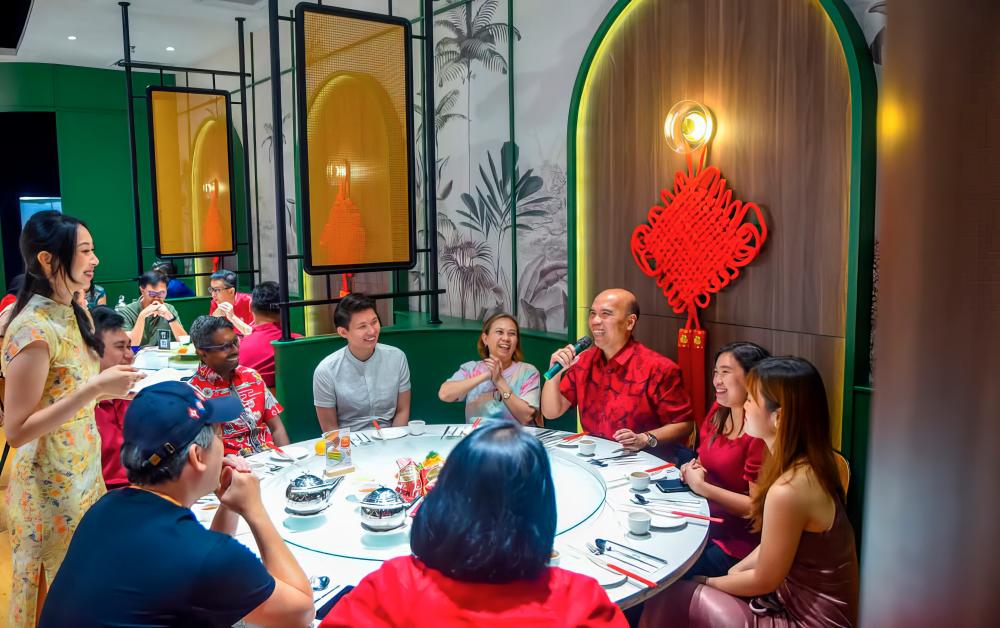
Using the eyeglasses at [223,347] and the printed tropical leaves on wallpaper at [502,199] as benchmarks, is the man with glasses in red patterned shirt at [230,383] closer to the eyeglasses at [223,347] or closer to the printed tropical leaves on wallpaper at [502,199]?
the eyeglasses at [223,347]

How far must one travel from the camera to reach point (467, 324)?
4984 millimetres

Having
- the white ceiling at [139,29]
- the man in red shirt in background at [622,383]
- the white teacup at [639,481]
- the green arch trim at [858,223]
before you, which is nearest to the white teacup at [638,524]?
the white teacup at [639,481]

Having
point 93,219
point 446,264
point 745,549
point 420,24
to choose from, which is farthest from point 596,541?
point 93,219

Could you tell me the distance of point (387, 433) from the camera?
3.15m

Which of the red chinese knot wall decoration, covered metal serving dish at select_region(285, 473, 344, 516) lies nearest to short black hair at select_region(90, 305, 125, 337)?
covered metal serving dish at select_region(285, 473, 344, 516)

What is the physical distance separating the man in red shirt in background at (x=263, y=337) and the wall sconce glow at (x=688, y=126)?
244 cm

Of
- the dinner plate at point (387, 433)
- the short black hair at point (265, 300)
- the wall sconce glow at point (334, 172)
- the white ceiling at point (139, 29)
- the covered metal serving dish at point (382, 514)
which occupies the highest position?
the white ceiling at point (139, 29)

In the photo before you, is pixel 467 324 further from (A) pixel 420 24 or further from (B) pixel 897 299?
(B) pixel 897 299

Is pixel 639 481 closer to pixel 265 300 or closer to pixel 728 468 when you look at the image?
pixel 728 468

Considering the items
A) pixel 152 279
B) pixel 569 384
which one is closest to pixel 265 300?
pixel 152 279

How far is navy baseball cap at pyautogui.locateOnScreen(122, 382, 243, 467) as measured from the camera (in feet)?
5.04

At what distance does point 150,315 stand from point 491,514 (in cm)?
483

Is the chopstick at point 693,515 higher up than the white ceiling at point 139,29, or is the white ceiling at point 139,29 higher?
the white ceiling at point 139,29

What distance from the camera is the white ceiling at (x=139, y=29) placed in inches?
257
